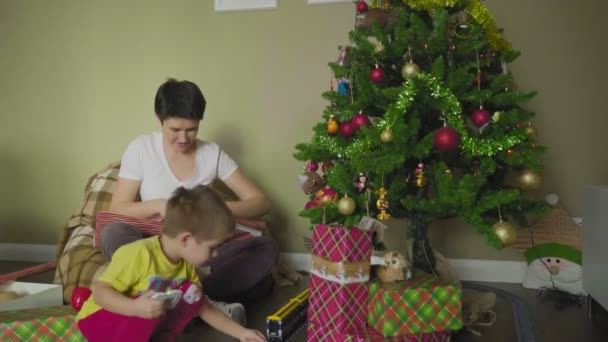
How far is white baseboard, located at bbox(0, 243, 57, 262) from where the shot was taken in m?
2.93

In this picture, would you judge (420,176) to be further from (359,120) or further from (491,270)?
(491,270)

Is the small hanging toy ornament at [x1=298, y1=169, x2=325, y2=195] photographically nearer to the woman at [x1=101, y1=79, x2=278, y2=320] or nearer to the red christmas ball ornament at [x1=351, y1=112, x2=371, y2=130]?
the woman at [x1=101, y1=79, x2=278, y2=320]

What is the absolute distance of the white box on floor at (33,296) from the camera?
65.4 inches

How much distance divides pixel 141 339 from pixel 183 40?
188 centimetres

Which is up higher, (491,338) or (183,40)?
(183,40)

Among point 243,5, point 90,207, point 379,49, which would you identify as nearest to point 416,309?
point 379,49

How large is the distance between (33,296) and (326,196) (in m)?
1.03

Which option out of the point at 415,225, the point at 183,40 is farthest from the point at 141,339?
the point at 183,40

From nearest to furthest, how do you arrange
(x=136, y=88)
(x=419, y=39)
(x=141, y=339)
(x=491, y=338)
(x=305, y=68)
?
(x=141, y=339)
(x=491, y=338)
(x=419, y=39)
(x=305, y=68)
(x=136, y=88)

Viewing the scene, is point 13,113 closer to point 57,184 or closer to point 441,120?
point 57,184

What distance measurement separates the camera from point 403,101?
171 centimetres

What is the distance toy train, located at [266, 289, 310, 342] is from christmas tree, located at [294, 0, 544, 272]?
1.05 ft

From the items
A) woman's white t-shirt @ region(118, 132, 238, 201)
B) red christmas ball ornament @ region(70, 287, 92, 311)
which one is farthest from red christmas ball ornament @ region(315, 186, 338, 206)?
red christmas ball ornament @ region(70, 287, 92, 311)

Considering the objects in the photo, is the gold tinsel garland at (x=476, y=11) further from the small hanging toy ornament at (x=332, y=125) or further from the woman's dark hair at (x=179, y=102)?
the woman's dark hair at (x=179, y=102)
